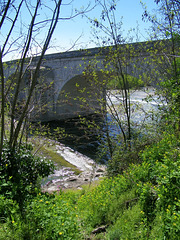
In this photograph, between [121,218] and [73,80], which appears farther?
[73,80]

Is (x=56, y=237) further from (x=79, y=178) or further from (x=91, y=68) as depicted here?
(x=79, y=178)

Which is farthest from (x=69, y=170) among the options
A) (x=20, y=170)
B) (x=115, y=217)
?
(x=115, y=217)

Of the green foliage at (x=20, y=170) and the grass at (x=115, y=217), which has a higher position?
the green foliage at (x=20, y=170)

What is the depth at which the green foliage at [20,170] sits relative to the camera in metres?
3.37

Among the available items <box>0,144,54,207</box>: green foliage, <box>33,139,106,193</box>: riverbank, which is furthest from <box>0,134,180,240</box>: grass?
<box>33,139,106,193</box>: riverbank

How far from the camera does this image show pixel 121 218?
125 inches

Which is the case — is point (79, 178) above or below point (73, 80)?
below

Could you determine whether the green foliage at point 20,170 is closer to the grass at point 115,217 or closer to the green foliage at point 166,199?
the grass at point 115,217

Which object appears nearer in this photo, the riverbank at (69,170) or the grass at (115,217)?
the grass at (115,217)

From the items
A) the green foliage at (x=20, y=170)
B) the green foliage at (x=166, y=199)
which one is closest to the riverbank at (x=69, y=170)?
the green foliage at (x=20, y=170)

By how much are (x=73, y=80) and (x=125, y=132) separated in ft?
44.3

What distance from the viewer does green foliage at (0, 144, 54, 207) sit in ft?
11.1

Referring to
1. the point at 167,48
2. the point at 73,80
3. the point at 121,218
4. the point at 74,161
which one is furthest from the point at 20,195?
the point at 73,80

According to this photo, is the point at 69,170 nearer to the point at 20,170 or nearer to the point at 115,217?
the point at 20,170
